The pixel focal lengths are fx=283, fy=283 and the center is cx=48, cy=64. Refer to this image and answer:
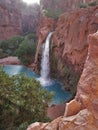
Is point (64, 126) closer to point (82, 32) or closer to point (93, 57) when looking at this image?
point (93, 57)

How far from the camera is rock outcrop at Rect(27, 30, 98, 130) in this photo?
15.0ft

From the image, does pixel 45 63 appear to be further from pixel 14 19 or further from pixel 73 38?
pixel 14 19

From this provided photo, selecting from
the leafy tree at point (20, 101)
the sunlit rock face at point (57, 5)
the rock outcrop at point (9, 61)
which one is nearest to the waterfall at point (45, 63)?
the rock outcrop at point (9, 61)

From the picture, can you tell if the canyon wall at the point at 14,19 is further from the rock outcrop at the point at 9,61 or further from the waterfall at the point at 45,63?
the waterfall at the point at 45,63

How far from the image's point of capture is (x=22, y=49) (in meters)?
37.1

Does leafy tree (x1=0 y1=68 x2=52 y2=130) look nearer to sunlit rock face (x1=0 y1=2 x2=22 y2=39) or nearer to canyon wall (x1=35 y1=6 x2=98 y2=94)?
canyon wall (x1=35 y1=6 x2=98 y2=94)

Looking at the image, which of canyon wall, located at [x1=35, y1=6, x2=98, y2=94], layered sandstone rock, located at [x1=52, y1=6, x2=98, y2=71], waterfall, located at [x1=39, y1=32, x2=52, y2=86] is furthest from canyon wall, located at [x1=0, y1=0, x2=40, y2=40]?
layered sandstone rock, located at [x1=52, y1=6, x2=98, y2=71]

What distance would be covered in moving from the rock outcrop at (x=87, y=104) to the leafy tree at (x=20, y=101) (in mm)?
3324

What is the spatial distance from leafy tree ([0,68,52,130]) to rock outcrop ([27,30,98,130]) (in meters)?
3.32

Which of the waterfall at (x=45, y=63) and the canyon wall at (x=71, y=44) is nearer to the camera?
the canyon wall at (x=71, y=44)

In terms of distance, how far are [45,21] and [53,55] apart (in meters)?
6.60

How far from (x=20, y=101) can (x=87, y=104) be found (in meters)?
4.00

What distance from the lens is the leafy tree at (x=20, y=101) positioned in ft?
26.9

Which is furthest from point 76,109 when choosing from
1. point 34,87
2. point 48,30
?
point 48,30
